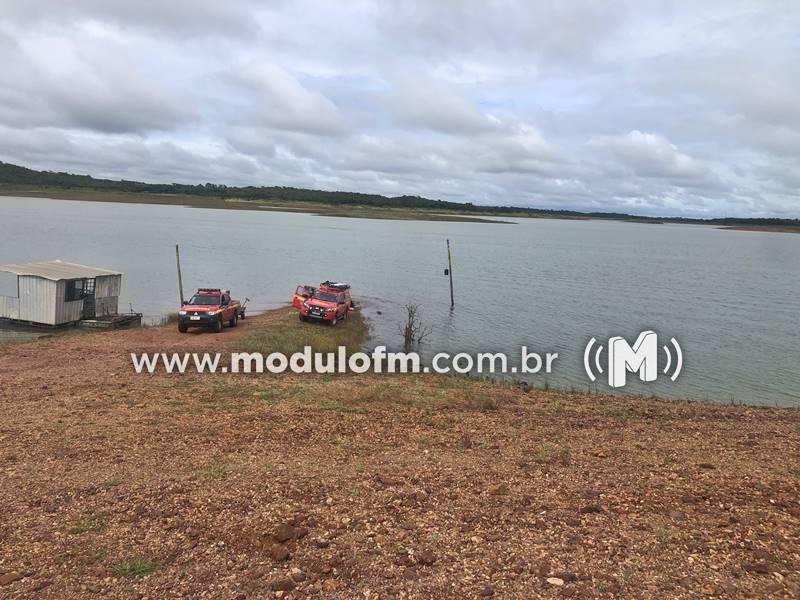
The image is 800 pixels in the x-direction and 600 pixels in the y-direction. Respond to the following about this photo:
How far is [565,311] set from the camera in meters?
38.4

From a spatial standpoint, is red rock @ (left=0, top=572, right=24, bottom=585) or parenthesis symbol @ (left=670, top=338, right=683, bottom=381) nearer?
red rock @ (left=0, top=572, right=24, bottom=585)

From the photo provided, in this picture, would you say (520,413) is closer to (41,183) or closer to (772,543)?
(772,543)

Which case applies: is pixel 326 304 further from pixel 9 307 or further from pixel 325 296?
pixel 9 307

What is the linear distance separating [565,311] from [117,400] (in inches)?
1215

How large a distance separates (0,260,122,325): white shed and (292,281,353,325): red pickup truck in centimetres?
1073

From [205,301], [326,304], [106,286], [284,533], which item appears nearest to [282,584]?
[284,533]

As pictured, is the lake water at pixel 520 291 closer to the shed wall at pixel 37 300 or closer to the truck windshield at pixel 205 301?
the shed wall at pixel 37 300

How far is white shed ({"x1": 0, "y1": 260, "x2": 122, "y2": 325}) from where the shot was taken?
27.6 m

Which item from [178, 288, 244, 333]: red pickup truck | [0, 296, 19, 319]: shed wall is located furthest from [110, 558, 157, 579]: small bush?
[0, 296, 19, 319]: shed wall

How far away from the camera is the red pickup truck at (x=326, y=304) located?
95.2 feet

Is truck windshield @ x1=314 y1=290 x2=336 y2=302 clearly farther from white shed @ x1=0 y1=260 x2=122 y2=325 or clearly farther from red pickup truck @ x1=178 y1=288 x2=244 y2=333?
white shed @ x1=0 y1=260 x2=122 y2=325

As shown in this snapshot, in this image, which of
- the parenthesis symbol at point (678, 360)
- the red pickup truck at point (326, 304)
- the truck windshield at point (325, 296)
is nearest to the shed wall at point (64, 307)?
the red pickup truck at point (326, 304)

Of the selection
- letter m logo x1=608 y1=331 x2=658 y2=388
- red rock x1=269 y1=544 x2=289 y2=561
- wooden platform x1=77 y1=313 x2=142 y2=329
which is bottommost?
wooden platform x1=77 y1=313 x2=142 y2=329

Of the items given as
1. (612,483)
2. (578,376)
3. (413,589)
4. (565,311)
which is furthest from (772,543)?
(565,311)
